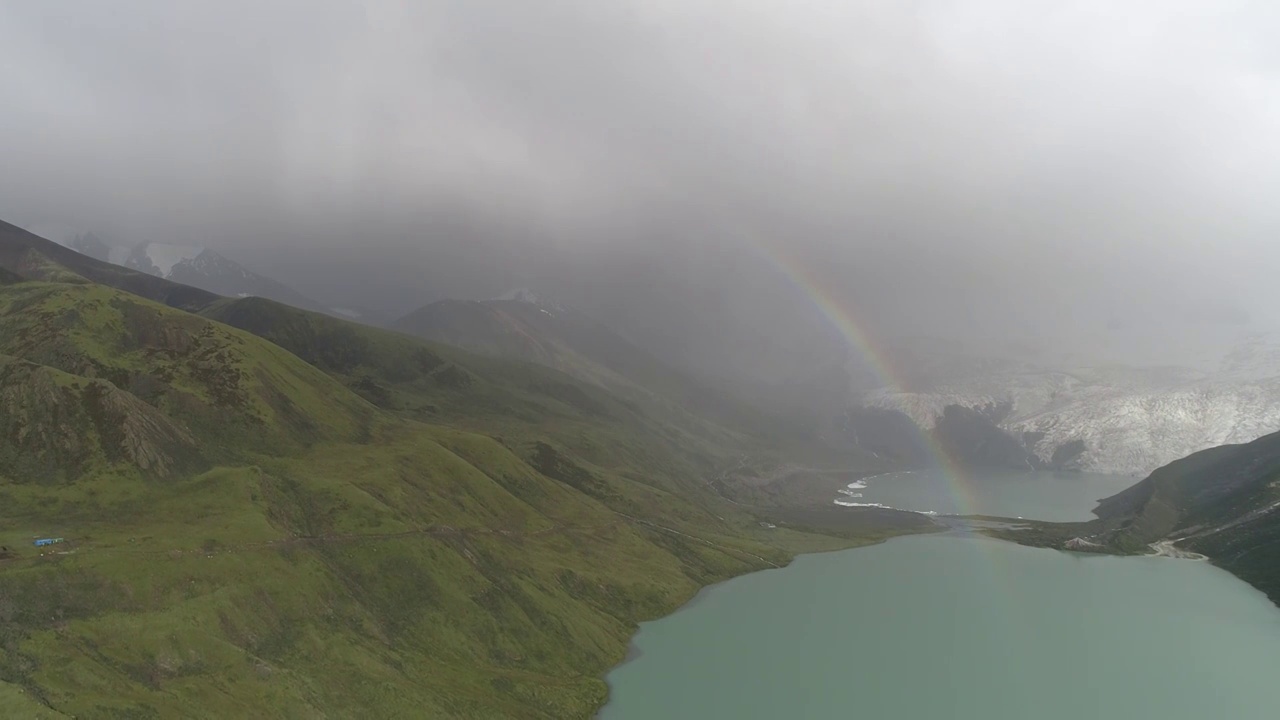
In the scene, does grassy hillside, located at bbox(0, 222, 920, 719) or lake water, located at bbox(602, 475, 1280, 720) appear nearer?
grassy hillside, located at bbox(0, 222, 920, 719)

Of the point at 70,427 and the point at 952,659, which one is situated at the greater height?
the point at 952,659

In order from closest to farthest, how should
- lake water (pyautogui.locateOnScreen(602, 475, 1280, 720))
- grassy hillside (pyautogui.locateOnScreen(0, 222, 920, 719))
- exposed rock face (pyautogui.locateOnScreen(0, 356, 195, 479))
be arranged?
grassy hillside (pyautogui.locateOnScreen(0, 222, 920, 719))
lake water (pyautogui.locateOnScreen(602, 475, 1280, 720))
exposed rock face (pyautogui.locateOnScreen(0, 356, 195, 479))

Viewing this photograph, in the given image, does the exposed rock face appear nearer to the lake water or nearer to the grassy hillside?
the grassy hillside

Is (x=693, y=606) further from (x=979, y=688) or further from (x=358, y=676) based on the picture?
(x=358, y=676)

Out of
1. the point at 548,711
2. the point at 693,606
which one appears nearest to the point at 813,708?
the point at 548,711

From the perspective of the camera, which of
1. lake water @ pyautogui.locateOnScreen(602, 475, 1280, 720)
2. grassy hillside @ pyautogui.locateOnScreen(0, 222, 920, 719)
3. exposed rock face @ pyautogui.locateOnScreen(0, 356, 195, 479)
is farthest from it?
exposed rock face @ pyautogui.locateOnScreen(0, 356, 195, 479)

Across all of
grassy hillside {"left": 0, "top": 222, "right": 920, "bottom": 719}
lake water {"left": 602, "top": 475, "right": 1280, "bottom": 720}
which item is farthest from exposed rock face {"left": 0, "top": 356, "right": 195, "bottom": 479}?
lake water {"left": 602, "top": 475, "right": 1280, "bottom": 720}

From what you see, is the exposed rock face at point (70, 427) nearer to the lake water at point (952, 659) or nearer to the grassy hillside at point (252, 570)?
the grassy hillside at point (252, 570)

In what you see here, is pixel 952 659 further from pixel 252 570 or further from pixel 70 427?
pixel 70 427

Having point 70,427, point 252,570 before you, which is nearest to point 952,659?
point 252,570
